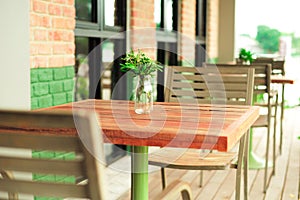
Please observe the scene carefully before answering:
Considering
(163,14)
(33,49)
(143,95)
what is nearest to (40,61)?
(33,49)

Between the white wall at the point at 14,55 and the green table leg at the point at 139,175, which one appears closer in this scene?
the green table leg at the point at 139,175

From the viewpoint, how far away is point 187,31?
6324mm

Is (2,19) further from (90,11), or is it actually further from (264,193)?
(264,193)

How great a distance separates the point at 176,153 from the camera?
9.03 ft

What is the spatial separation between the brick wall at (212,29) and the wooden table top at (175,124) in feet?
18.0

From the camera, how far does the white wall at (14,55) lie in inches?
94.9

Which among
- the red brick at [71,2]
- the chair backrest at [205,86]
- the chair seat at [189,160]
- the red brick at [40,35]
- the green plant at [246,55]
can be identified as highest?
the red brick at [71,2]

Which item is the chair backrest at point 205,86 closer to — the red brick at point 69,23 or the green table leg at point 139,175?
the red brick at point 69,23

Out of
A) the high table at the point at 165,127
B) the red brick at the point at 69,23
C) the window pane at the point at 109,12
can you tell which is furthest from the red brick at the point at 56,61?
the window pane at the point at 109,12

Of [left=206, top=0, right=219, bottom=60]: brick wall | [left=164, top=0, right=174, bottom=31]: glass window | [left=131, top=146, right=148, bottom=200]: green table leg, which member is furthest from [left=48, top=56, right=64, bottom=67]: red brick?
[left=206, top=0, right=219, bottom=60]: brick wall

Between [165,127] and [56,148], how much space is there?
0.60m

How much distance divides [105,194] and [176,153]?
5.30 ft

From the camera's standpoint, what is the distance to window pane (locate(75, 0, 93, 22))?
11.4 ft

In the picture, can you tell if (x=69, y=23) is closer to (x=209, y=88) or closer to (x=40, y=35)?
(x=40, y=35)
